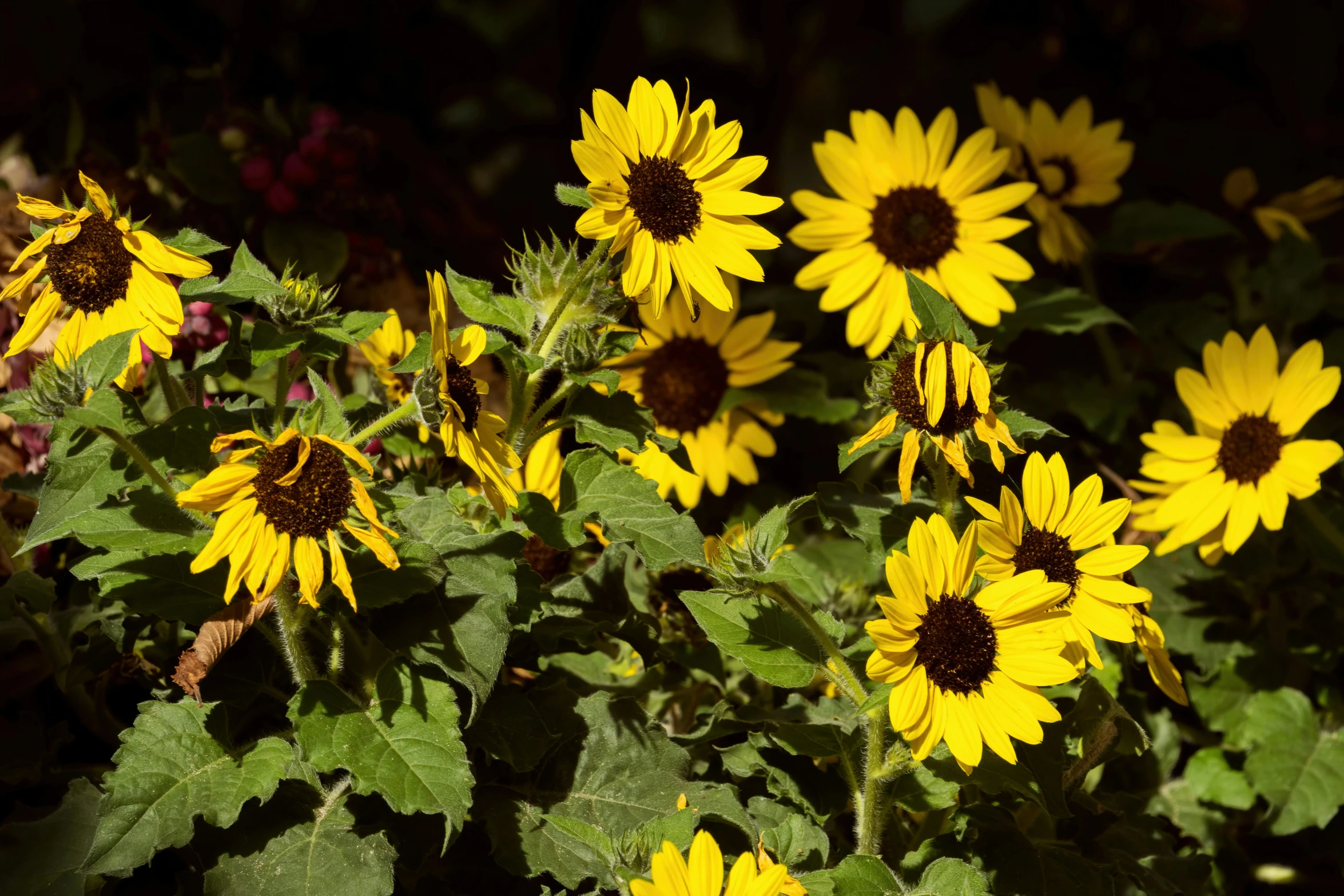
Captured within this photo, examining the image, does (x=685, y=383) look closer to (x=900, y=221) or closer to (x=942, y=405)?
(x=900, y=221)

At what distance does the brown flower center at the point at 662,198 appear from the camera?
44.1 inches

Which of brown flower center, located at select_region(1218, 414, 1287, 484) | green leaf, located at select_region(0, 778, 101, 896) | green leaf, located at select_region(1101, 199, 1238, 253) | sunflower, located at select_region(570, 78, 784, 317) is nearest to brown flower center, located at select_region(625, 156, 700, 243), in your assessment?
sunflower, located at select_region(570, 78, 784, 317)

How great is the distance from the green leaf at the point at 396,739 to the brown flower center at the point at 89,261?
392 millimetres

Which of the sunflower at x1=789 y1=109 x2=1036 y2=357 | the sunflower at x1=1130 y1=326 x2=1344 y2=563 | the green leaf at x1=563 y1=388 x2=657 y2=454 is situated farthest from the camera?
the sunflower at x1=789 y1=109 x2=1036 y2=357

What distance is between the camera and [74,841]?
1081 millimetres

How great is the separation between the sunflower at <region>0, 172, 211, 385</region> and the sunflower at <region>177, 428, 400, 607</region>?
7.0 inches

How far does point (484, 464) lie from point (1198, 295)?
171cm

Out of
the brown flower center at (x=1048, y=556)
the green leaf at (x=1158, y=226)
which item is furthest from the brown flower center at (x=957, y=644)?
the green leaf at (x=1158, y=226)

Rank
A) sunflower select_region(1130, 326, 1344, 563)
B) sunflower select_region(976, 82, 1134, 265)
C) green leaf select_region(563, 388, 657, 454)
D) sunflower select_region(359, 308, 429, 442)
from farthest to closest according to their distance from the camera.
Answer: sunflower select_region(976, 82, 1134, 265) < sunflower select_region(1130, 326, 1344, 563) < sunflower select_region(359, 308, 429, 442) < green leaf select_region(563, 388, 657, 454)

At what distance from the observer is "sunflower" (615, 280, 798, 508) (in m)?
1.70

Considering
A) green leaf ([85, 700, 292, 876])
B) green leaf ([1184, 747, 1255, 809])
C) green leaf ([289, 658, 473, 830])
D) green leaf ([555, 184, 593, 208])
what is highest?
green leaf ([555, 184, 593, 208])

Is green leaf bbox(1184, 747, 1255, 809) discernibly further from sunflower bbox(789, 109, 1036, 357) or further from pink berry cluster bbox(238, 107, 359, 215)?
pink berry cluster bbox(238, 107, 359, 215)

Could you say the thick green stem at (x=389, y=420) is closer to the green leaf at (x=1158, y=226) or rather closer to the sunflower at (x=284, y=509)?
the sunflower at (x=284, y=509)

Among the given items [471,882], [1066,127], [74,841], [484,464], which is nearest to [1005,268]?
[1066,127]
